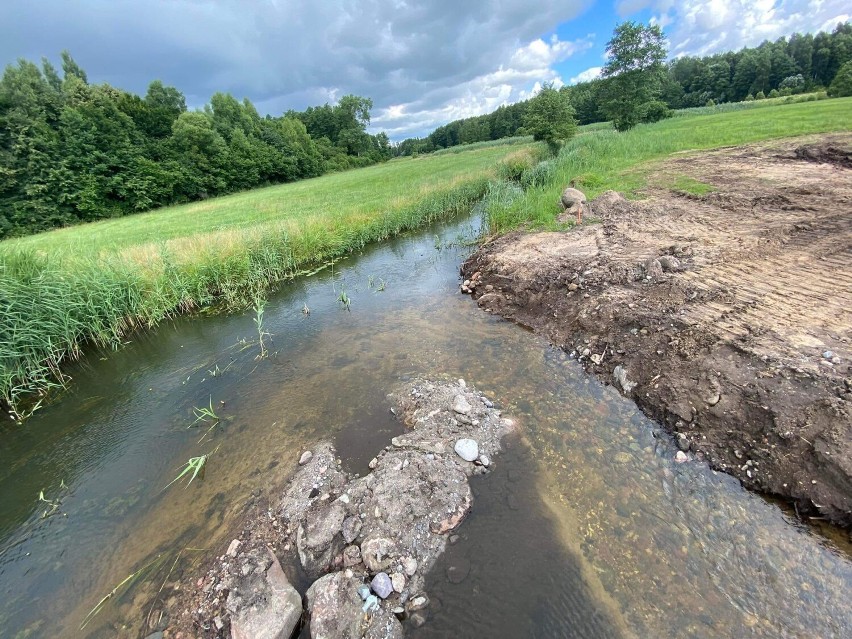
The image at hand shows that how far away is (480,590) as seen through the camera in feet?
9.43

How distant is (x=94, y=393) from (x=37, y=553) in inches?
143

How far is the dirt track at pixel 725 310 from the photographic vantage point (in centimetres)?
336

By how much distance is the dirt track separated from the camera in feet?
11.0

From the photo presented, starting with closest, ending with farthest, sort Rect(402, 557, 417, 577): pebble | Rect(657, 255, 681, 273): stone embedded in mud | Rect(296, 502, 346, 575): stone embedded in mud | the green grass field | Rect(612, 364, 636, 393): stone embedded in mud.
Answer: Rect(402, 557, 417, 577): pebble < Rect(296, 502, 346, 575): stone embedded in mud < Rect(612, 364, 636, 393): stone embedded in mud < Rect(657, 255, 681, 273): stone embedded in mud < the green grass field

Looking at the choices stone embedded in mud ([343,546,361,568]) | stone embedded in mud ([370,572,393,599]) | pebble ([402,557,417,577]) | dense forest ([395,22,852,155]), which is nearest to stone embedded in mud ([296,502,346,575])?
stone embedded in mud ([343,546,361,568])

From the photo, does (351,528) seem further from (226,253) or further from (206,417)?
(226,253)

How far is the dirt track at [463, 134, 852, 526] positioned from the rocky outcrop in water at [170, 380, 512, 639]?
88.9 inches

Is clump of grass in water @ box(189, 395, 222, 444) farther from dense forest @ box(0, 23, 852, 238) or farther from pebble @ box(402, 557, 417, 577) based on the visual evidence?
dense forest @ box(0, 23, 852, 238)

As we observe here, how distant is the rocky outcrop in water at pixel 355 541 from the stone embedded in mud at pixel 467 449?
1 centimetres

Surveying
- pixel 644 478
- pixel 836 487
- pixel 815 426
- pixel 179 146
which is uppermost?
pixel 179 146

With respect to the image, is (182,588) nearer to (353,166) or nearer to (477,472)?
(477,472)

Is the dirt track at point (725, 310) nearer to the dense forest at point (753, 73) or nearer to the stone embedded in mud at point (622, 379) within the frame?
the stone embedded in mud at point (622, 379)

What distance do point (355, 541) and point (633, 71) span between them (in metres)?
52.3

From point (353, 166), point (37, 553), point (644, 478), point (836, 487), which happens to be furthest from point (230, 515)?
point (353, 166)
